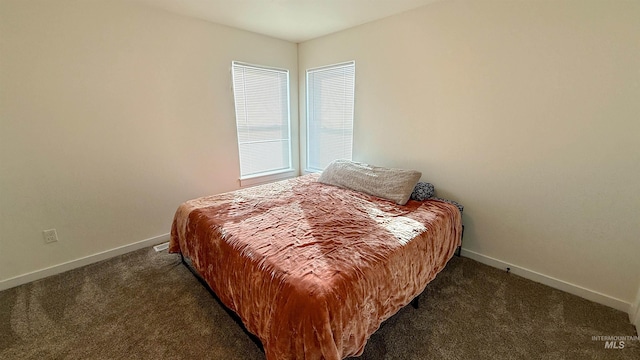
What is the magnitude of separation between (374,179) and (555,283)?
1609 mm

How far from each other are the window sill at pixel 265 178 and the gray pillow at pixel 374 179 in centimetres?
97

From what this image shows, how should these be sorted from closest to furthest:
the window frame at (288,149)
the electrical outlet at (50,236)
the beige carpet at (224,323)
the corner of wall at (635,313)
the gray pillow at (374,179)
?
the beige carpet at (224,323) → the corner of wall at (635,313) → the electrical outlet at (50,236) → the gray pillow at (374,179) → the window frame at (288,149)

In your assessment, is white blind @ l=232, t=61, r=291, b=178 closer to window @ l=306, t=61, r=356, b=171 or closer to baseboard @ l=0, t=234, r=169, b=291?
window @ l=306, t=61, r=356, b=171

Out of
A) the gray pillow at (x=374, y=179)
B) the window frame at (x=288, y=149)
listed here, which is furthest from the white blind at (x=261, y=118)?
the gray pillow at (x=374, y=179)

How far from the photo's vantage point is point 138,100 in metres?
2.43

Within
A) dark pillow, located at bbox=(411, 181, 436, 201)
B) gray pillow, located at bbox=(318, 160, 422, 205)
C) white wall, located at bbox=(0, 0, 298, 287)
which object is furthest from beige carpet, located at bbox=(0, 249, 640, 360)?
gray pillow, located at bbox=(318, 160, 422, 205)

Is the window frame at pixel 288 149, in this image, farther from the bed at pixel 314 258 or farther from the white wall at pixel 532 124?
the white wall at pixel 532 124

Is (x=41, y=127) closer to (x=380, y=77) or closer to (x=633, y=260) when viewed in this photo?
Result: (x=380, y=77)

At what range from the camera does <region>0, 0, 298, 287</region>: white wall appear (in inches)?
76.2

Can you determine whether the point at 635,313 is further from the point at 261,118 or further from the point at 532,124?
the point at 261,118

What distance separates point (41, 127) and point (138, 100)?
27.8 inches

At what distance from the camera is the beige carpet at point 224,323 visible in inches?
58.1

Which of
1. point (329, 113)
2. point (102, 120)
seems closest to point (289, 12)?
point (329, 113)

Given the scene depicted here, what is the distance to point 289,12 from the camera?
2490 mm
